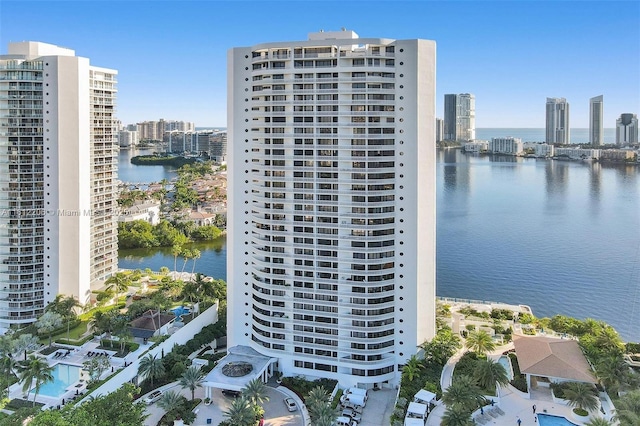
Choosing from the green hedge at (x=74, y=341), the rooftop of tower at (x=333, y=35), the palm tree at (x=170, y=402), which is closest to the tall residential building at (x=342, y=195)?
the rooftop of tower at (x=333, y=35)

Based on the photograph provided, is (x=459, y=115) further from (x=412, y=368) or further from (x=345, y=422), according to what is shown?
(x=345, y=422)

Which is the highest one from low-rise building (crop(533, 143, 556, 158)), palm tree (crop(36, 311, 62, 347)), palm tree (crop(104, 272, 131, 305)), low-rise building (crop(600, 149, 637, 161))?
low-rise building (crop(533, 143, 556, 158))

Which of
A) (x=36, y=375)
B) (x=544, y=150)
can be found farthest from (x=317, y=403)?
(x=544, y=150)

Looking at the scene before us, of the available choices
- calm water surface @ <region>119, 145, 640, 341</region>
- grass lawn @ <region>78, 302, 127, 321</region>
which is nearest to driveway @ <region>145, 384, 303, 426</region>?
grass lawn @ <region>78, 302, 127, 321</region>

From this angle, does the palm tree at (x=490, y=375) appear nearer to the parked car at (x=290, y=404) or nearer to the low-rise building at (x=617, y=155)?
the parked car at (x=290, y=404)

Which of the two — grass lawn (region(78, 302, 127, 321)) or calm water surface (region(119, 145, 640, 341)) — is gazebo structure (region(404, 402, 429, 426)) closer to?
calm water surface (region(119, 145, 640, 341))

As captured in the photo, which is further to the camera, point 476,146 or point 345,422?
point 476,146

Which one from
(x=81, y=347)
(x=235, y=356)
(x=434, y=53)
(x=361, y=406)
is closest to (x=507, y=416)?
(x=361, y=406)
